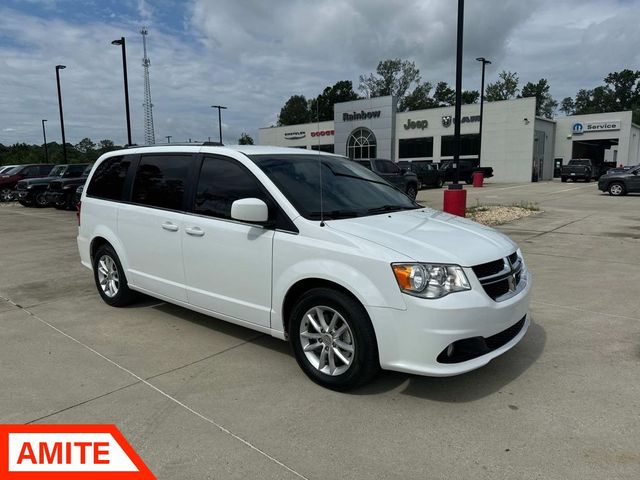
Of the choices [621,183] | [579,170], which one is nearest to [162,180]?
[621,183]

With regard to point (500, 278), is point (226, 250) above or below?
above

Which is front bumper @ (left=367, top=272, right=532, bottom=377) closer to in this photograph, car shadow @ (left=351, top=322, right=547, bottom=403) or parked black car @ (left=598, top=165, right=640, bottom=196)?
car shadow @ (left=351, top=322, right=547, bottom=403)

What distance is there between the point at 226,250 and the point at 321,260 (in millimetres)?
1008

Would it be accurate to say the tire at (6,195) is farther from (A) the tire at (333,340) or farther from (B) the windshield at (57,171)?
(A) the tire at (333,340)

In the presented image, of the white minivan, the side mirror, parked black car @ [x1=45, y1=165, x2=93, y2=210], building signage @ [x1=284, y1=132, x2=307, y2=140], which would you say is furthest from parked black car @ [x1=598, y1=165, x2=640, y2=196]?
building signage @ [x1=284, y1=132, x2=307, y2=140]

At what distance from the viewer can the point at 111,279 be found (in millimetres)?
5559

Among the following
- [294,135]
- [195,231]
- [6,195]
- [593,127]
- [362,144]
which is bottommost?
[6,195]

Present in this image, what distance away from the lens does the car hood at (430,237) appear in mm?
3238

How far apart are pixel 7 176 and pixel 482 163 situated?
34634 mm

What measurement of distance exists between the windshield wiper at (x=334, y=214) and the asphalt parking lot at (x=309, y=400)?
49.6 inches

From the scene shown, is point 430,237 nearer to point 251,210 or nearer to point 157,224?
point 251,210

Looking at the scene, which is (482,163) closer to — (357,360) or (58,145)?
(357,360)

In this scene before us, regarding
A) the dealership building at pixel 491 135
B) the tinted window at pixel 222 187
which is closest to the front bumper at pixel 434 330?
the tinted window at pixel 222 187

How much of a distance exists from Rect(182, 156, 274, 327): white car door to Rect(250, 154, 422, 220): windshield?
9.4 inches
